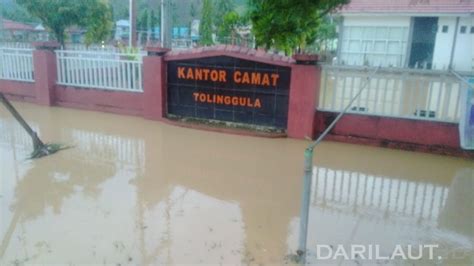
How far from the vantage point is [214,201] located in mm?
4422

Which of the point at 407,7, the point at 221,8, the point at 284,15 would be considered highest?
the point at 221,8

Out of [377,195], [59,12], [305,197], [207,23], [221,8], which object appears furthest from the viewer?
[221,8]

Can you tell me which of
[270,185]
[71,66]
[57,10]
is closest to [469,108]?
[270,185]

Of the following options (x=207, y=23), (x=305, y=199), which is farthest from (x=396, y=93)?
(x=207, y=23)

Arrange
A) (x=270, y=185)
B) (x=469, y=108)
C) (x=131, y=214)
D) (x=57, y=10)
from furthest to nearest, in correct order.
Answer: (x=57, y=10) → (x=469, y=108) → (x=270, y=185) → (x=131, y=214)

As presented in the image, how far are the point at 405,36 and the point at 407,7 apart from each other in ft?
4.97

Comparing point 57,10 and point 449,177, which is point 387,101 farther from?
point 57,10

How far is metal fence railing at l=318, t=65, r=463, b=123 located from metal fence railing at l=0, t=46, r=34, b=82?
697 centimetres

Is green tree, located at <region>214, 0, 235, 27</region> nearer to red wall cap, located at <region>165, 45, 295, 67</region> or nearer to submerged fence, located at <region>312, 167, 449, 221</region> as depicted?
red wall cap, located at <region>165, 45, 295, 67</region>

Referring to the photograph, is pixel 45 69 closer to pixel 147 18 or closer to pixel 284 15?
pixel 284 15

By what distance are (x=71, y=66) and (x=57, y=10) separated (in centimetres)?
518

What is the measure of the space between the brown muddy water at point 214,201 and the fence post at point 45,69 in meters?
2.50

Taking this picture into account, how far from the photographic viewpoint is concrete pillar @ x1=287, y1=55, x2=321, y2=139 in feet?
21.7

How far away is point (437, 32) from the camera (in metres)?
17.4
